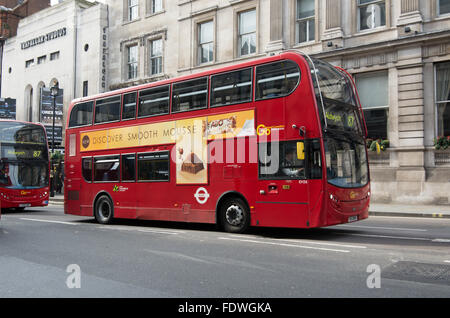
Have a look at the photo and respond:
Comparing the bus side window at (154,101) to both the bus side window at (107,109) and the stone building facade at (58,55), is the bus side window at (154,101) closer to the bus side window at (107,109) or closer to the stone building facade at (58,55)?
the bus side window at (107,109)

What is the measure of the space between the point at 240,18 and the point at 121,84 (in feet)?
35.1

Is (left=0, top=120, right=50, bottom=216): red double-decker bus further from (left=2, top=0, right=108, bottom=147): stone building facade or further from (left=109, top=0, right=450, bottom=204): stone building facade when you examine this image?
(left=2, top=0, right=108, bottom=147): stone building facade

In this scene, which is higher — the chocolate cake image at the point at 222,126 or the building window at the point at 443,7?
the building window at the point at 443,7

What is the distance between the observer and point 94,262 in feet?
22.9

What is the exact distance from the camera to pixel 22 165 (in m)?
18.8

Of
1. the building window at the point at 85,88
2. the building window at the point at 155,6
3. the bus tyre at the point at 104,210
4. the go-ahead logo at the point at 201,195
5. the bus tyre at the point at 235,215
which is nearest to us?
the bus tyre at the point at 235,215

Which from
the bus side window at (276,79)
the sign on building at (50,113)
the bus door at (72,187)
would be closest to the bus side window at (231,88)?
the bus side window at (276,79)

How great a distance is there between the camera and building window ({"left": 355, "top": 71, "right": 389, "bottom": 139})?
63.4ft

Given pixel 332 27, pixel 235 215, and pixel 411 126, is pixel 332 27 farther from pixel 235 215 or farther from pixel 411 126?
pixel 235 215

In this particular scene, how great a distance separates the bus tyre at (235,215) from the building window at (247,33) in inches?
595

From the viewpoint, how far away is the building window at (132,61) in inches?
1198

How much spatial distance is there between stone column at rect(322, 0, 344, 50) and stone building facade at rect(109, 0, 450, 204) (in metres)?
0.05

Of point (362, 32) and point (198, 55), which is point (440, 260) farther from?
point (198, 55)
